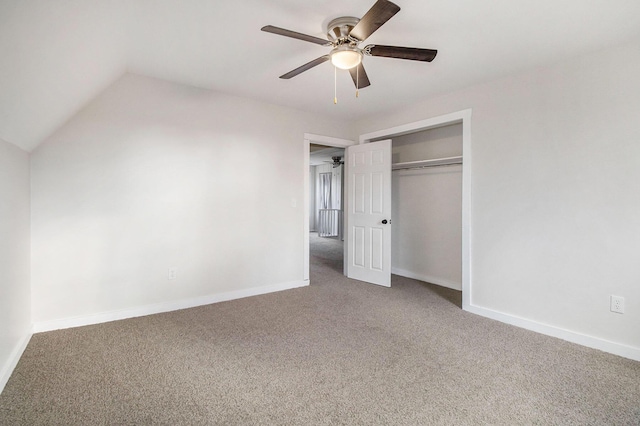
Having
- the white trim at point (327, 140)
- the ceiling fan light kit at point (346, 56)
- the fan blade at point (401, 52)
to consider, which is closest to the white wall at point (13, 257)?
the ceiling fan light kit at point (346, 56)

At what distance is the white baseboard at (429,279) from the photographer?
4.14 meters

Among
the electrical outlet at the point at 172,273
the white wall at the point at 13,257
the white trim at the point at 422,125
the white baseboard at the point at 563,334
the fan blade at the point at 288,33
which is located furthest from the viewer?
the white trim at the point at 422,125

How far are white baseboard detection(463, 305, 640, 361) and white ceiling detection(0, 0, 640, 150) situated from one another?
2.38 m

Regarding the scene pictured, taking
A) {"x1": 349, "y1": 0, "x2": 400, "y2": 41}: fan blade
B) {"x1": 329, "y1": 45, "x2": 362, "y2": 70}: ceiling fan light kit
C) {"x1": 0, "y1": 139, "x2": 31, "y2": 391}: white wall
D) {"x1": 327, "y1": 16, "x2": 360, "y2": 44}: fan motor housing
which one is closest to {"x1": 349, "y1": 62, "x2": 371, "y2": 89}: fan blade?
{"x1": 329, "y1": 45, "x2": 362, "y2": 70}: ceiling fan light kit

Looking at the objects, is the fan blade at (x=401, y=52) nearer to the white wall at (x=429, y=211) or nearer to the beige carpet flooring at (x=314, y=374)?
the beige carpet flooring at (x=314, y=374)

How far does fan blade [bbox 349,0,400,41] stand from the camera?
1573mm

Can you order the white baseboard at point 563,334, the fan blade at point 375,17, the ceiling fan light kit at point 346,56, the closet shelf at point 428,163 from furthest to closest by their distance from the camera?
the closet shelf at point 428,163
the white baseboard at point 563,334
the ceiling fan light kit at point 346,56
the fan blade at point 375,17

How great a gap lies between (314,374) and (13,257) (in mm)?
2318

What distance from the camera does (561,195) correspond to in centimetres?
269

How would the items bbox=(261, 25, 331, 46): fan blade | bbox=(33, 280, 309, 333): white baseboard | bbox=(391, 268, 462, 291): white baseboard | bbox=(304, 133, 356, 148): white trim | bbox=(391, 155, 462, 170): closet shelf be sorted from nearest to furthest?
bbox=(261, 25, 331, 46): fan blade
bbox=(33, 280, 309, 333): white baseboard
bbox=(391, 155, 462, 170): closet shelf
bbox=(391, 268, 462, 291): white baseboard
bbox=(304, 133, 356, 148): white trim

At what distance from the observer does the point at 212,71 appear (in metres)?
2.93

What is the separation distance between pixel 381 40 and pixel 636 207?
2.36m

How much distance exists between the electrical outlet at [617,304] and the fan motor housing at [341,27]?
292 centimetres

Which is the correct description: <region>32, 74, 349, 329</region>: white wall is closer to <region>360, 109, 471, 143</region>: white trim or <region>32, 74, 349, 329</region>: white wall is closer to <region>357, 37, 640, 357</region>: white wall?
<region>360, 109, 471, 143</region>: white trim
